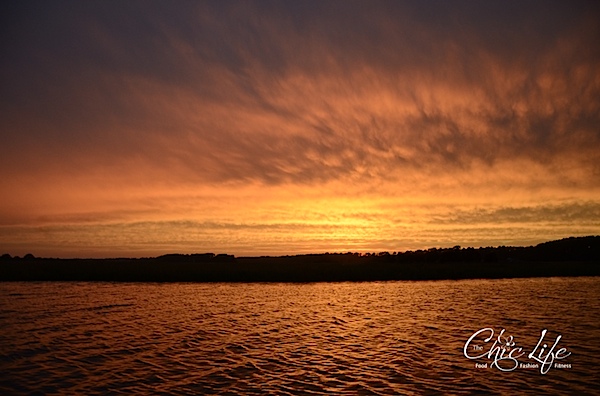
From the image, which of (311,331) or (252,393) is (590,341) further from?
(252,393)

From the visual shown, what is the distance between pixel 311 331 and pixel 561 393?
51.9 ft

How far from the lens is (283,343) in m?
24.9

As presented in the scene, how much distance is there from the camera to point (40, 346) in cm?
2438

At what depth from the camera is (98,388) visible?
55.5ft

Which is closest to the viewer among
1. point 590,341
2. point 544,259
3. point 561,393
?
point 561,393

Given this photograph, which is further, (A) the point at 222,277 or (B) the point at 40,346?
(A) the point at 222,277

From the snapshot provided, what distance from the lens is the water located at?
56.3 feet

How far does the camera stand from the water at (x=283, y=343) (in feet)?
56.3

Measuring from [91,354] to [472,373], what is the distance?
18.7 meters

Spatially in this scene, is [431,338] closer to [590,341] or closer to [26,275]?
[590,341]

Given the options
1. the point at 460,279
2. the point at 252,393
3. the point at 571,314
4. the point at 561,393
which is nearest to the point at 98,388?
the point at 252,393

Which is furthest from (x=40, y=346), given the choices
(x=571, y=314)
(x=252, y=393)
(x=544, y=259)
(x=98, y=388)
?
(x=544, y=259)

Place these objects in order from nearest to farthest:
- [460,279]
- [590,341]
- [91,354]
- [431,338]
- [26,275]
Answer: [91,354]
[590,341]
[431,338]
[26,275]
[460,279]

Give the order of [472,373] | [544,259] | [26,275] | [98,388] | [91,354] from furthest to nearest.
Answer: [544,259] → [26,275] → [91,354] → [472,373] → [98,388]
